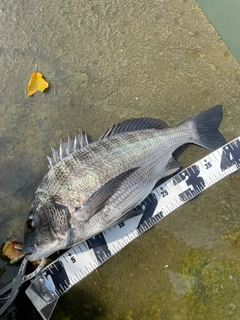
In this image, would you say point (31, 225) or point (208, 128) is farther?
point (208, 128)

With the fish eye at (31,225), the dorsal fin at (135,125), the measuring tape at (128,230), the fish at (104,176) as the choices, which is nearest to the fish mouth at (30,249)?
the fish at (104,176)

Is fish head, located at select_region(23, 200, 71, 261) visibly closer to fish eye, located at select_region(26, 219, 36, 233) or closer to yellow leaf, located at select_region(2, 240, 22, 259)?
fish eye, located at select_region(26, 219, 36, 233)

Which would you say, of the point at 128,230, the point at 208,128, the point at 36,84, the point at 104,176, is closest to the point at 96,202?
the point at 104,176

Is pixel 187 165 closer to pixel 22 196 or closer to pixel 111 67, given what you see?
pixel 111 67

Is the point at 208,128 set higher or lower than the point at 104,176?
lower

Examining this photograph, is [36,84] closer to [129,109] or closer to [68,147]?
[68,147]

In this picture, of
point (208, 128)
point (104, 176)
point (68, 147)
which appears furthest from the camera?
point (208, 128)

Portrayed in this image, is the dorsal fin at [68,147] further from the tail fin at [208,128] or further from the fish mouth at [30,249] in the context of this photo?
the tail fin at [208,128]
